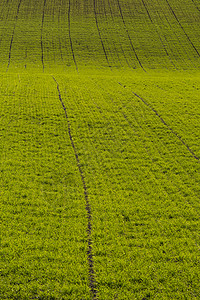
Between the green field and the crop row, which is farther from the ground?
the crop row

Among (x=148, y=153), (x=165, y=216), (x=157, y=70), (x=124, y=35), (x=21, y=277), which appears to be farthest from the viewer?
(x=124, y=35)

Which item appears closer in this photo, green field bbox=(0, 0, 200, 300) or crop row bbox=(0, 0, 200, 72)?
green field bbox=(0, 0, 200, 300)

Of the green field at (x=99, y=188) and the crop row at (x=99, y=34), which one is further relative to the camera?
the crop row at (x=99, y=34)

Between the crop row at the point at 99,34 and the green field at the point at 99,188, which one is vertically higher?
the crop row at the point at 99,34

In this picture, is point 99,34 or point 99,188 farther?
point 99,34

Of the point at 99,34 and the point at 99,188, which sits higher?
the point at 99,34

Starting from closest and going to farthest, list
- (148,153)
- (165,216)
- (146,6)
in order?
(165,216) < (148,153) < (146,6)

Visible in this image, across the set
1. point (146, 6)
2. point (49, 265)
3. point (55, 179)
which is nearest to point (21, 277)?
point (49, 265)

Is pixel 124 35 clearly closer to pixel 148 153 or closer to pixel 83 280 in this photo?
pixel 148 153
